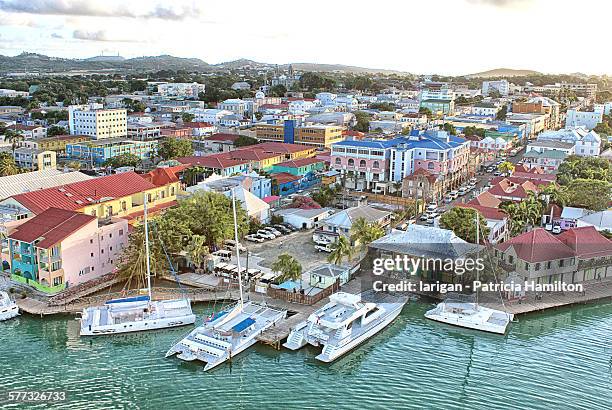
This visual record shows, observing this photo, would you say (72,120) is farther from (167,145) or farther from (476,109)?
(476,109)

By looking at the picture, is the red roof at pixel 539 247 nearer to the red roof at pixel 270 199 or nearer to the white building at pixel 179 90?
the red roof at pixel 270 199

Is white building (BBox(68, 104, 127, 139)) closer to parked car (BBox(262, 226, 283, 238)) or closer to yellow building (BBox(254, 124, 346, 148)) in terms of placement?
yellow building (BBox(254, 124, 346, 148))

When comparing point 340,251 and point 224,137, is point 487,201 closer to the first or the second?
point 340,251

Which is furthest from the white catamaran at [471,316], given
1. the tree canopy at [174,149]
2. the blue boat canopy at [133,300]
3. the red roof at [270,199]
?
the tree canopy at [174,149]

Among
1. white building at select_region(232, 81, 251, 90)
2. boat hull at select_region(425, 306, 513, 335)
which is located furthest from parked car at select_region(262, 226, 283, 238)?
Result: white building at select_region(232, 81, 251, 90)

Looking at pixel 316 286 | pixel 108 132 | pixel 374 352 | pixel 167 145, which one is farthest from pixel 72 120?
pixel 374 352

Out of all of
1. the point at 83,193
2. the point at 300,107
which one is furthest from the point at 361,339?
the point at 300,107
